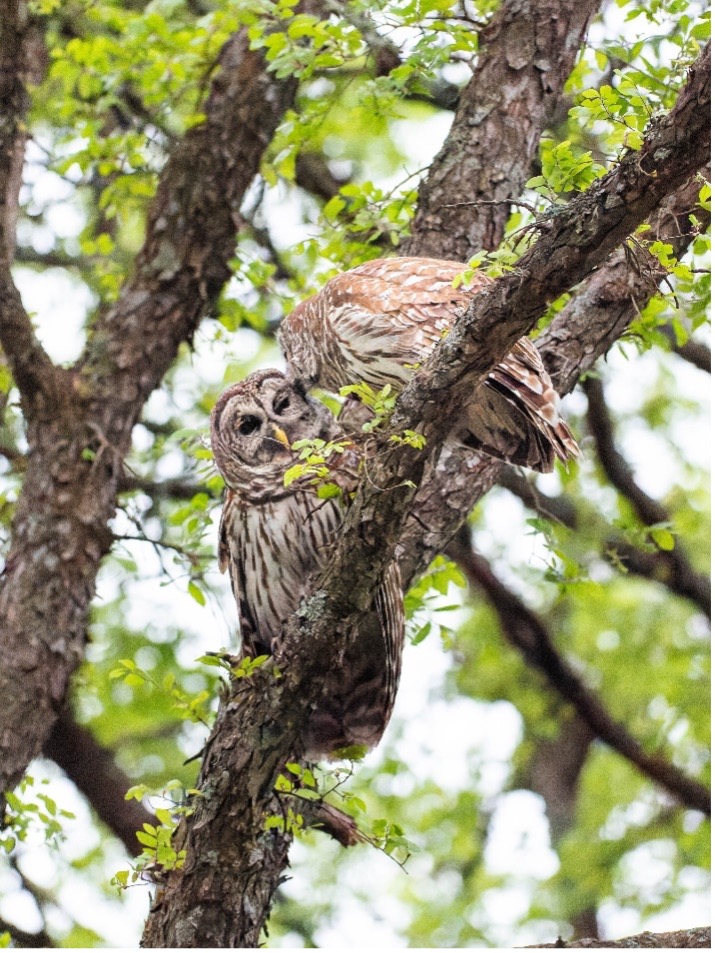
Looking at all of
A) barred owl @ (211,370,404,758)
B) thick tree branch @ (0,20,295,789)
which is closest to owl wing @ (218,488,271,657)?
barred owl @ (211,370,404,758)

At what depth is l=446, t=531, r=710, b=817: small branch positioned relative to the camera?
23.3ft

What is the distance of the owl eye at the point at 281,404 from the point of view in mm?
3799

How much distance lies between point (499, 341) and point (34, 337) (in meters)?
2.75

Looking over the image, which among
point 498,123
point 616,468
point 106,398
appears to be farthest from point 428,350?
point 616,468

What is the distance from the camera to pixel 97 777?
19.7 ft

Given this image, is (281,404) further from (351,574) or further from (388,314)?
(351,574)

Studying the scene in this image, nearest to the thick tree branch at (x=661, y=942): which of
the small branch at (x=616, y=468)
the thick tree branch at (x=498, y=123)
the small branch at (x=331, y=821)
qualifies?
the small branch at (x=331, y=821)

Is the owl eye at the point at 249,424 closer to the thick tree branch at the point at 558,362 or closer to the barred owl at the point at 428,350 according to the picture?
the barred owl at the point at 428,350

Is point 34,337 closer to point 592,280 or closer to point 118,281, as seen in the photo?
point 118,281

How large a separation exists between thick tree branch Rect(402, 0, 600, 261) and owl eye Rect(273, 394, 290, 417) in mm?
728

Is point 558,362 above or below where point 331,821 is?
above

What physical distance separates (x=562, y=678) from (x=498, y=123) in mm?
4096

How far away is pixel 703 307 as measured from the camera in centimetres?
418

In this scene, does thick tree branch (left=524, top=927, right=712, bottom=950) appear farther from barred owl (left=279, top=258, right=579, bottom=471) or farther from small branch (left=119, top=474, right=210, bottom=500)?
small branch (left=119, top=474, right=210, bottom=500)
